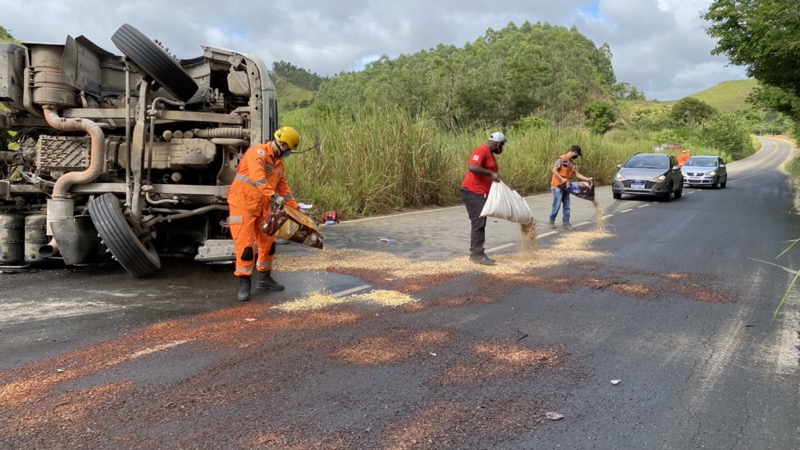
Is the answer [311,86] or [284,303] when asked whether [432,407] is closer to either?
[284,303]

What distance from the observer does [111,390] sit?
3635 mm

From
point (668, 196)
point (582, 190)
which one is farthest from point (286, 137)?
point (668, 196)

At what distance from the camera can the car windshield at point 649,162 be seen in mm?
20000

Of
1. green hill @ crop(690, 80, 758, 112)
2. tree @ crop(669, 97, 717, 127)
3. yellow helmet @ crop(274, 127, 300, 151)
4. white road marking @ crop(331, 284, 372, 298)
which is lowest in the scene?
white road marking @ crop(331, 284, 372, 298)

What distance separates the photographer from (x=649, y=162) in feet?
66.6

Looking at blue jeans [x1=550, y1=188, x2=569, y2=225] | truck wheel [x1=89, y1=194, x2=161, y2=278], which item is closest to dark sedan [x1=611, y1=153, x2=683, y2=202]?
blue jeans [x1=550, y1=188, x2=569, y2=225]

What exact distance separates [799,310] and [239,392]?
546 centimetres

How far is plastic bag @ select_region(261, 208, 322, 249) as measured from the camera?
19.5ft

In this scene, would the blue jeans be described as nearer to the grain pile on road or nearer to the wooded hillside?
the wooded hillside

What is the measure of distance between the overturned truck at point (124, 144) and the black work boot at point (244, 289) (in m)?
0.71

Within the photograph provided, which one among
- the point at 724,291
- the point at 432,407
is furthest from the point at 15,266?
the point at 724,291

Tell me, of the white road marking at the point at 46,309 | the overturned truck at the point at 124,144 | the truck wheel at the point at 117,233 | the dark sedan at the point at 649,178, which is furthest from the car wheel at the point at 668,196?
the white road marking at the point at 46,309

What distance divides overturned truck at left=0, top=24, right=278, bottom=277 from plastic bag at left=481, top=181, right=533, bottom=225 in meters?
2.99

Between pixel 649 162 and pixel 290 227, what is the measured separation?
55.9 feet
